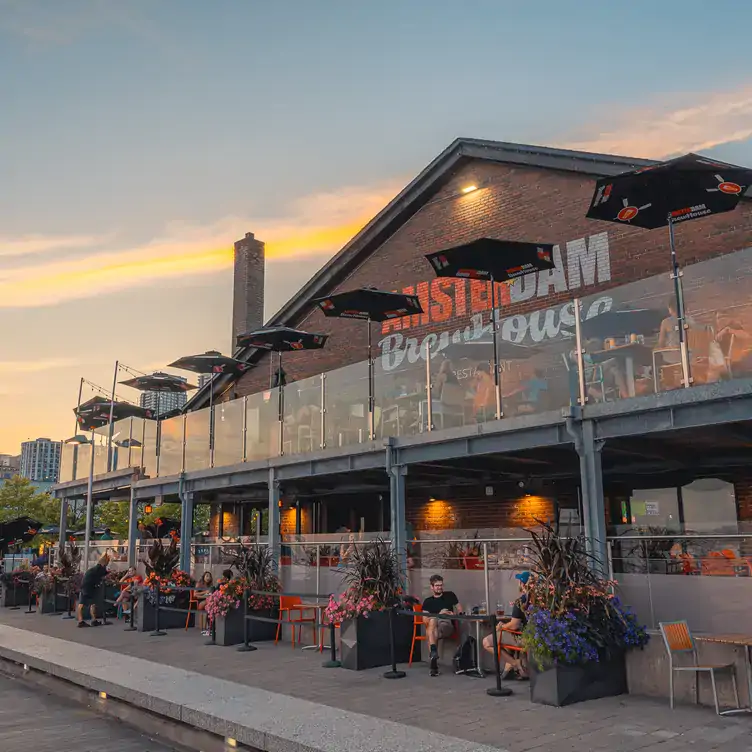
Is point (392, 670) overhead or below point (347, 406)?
below

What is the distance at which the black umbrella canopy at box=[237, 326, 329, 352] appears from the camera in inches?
696

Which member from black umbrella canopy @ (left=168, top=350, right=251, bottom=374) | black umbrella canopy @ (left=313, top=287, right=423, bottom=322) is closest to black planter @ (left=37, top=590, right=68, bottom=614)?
black umbrella canopy @ (left=168, top=350, right=251, bottom=374)

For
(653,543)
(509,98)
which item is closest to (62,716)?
(653,543)

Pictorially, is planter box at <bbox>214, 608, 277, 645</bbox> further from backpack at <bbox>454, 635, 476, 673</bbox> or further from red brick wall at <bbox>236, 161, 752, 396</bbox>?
red brick wall at <bbox>236, 161, 752, 396</bbox>

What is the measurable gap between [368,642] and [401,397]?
450 centimetres

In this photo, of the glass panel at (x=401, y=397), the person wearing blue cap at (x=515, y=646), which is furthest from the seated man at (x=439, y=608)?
the glass panel at (x=401, y=397)

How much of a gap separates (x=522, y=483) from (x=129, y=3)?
12917mm

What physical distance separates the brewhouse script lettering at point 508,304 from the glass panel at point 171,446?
5868 millimetres

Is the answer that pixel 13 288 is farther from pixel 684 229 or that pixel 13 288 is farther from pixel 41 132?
pixel 684 229

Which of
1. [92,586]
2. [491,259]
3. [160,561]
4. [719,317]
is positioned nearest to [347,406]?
[491,259]

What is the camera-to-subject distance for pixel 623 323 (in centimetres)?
1062

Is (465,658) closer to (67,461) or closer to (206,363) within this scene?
(206,363)

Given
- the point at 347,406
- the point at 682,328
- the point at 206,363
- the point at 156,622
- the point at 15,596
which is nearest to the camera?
the point at 682,328

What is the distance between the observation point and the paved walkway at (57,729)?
7.49 meters
